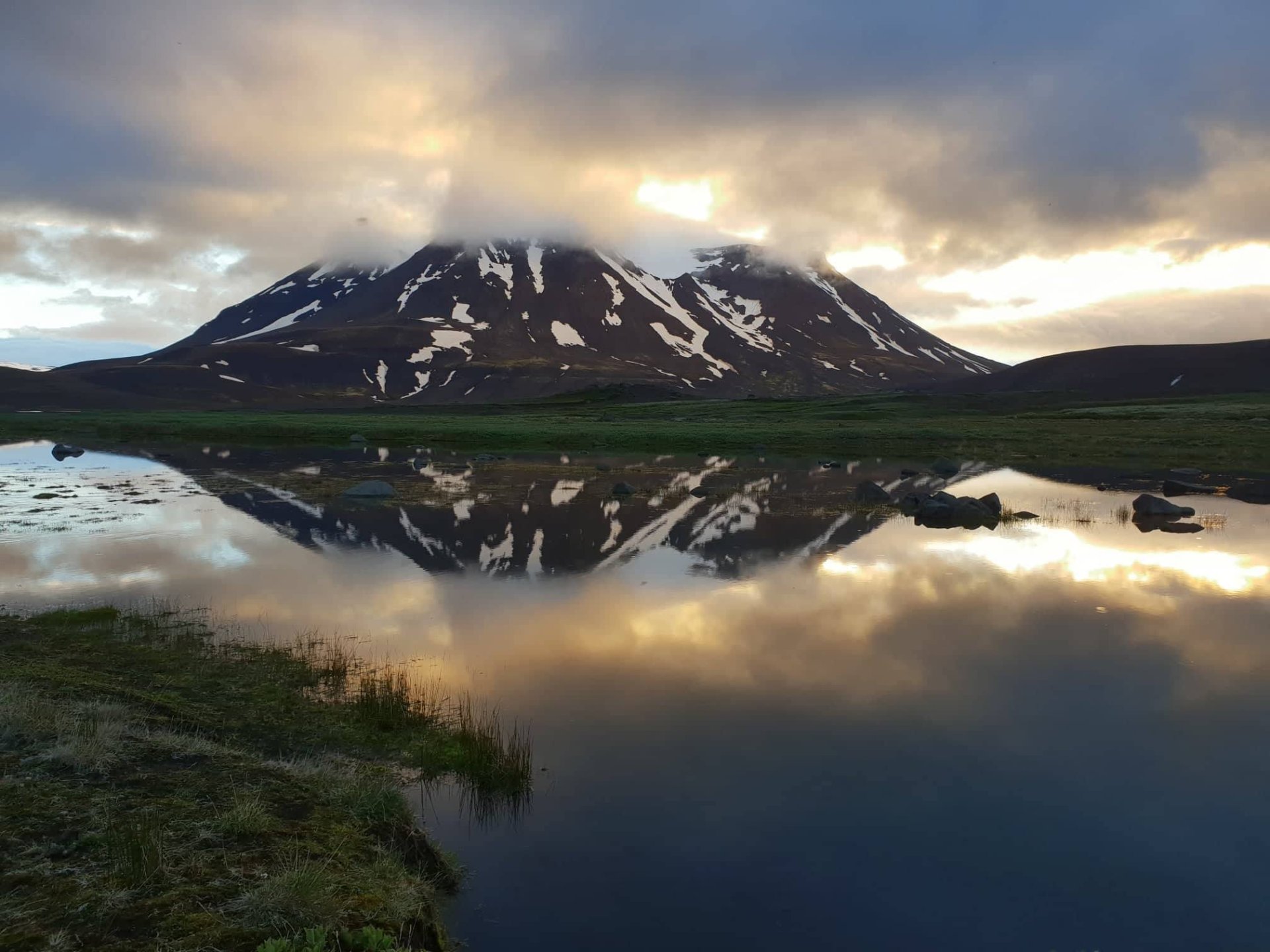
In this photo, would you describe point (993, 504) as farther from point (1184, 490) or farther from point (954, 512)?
point (1184, 490)

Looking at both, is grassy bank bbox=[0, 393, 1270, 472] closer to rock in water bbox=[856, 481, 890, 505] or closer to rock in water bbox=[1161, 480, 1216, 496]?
rock in water bbox=[1161, 480, 1216, 496]

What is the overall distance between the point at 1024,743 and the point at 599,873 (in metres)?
7.74

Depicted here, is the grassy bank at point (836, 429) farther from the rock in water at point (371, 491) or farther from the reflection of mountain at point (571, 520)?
the rock in water at point (371, 491)

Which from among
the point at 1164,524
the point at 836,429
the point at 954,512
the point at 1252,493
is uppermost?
the point at 836,429

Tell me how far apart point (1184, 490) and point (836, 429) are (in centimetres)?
5588

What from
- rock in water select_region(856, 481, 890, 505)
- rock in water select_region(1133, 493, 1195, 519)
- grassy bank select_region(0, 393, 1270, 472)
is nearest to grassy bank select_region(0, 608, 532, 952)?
rock in water select_region(856, 481, 890, 505)

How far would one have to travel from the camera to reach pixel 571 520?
37.2 m

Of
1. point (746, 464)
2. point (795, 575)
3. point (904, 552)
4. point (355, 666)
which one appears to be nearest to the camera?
point (355, 666)

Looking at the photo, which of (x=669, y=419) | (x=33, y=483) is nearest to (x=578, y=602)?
(x=33, y=483)

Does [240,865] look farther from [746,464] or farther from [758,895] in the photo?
[746,464]

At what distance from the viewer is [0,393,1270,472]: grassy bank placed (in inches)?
3063

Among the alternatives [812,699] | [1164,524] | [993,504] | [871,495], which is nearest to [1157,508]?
[1164,524]

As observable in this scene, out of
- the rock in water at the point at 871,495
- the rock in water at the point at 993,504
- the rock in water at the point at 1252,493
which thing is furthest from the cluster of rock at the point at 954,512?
the rock in water at the point at 1252,493

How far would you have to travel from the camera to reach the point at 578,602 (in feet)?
71.6
